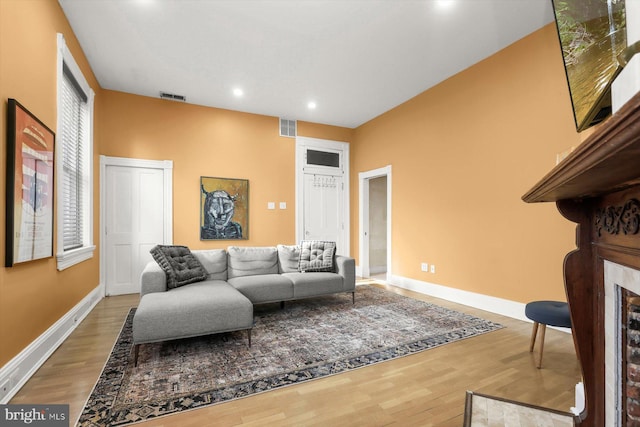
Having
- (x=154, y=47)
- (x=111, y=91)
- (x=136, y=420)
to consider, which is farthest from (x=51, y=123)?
(x=136, y=420)

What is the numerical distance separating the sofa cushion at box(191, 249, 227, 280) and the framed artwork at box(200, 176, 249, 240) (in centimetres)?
141

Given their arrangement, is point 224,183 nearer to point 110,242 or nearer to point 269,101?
point 269,101

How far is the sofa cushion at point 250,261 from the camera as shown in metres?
3.89

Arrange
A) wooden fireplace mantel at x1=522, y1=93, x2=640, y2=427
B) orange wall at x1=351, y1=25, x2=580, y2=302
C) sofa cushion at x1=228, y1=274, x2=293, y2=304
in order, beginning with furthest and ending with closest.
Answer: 1. sofa cushion at x1=228, y1=274, x2=293, y2=304
2. orange wall at x1=351, y1=25, x2=580, y2=302
3. wooden fireplace mantel at x1=522, y1=93, x2=640, y2=427

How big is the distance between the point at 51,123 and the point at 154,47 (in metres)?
1.46

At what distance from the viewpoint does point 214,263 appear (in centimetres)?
377

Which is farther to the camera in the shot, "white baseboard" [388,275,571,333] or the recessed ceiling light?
"white baseboard" [388,275,571,333]

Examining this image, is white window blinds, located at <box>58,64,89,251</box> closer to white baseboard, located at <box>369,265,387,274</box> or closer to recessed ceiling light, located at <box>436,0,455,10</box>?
recessed ceiling light, located at <box>436,0,455,10</box>

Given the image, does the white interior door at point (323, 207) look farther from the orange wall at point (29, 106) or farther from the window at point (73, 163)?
the orange wall at point (29, 106)

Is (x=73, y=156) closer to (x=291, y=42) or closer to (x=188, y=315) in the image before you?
(x=188, y=315)

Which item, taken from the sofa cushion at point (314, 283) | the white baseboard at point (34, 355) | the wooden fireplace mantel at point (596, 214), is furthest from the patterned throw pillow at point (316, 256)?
the wooden fireplace mantel at point (596, 214)

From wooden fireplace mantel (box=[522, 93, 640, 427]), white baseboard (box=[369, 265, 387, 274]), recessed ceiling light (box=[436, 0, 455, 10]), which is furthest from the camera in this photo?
white baseboard (box=[369, 265, 387, 274])

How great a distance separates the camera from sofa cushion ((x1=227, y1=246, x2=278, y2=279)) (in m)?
3.89

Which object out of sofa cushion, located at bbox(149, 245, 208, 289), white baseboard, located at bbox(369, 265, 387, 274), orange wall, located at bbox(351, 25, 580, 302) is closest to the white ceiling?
orange wall, located at bbox(351, 25, 580, 302)
